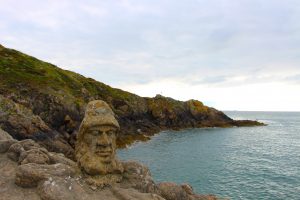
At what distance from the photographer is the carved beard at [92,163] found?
14.7 m

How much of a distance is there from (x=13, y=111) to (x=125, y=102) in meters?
60.6

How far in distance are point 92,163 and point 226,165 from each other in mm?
48427

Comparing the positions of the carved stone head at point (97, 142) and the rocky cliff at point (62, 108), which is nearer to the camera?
the carved stone head at point (97, 142)

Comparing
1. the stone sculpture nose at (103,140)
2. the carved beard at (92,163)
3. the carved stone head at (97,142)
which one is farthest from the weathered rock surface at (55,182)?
the stone sculpture nose at (103,140)

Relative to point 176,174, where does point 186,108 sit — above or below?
above

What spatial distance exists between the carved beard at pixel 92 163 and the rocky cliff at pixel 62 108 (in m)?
33.9

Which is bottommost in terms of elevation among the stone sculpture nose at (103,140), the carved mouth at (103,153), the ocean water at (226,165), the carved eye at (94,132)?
the ocean water at (226,165)

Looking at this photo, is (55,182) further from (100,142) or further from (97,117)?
(97,117)

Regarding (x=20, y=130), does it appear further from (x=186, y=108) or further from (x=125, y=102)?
(x=186, y=108)

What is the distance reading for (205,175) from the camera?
50.8 metres

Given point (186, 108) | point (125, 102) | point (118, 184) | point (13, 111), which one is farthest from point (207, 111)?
point (118, 184)

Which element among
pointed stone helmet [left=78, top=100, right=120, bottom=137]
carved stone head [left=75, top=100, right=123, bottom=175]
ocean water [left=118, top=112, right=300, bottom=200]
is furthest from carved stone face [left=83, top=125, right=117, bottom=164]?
ocean water [left=118, top=112, right=300, bottom=200]

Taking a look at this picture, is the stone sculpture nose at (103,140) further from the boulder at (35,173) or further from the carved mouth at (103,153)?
the boulder at (35,173)

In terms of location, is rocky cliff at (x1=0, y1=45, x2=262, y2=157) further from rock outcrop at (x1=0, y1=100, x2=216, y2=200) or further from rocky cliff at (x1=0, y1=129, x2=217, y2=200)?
rock outcrop at (x1=0, y1=100, x2=216, y2=200)
